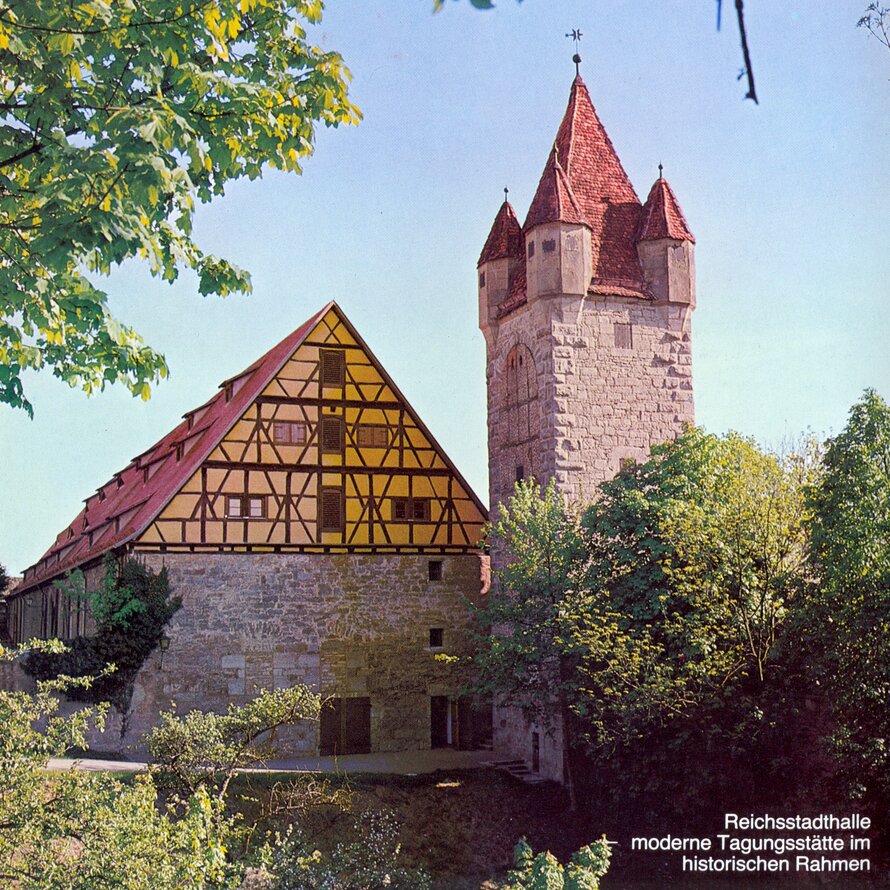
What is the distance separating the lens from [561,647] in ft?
60.4

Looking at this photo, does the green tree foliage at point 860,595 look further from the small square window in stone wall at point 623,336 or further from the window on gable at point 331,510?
the window on gable at point 331,510

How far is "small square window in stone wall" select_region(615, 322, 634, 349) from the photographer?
2173 cm

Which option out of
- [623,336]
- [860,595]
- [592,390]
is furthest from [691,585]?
[623,336]

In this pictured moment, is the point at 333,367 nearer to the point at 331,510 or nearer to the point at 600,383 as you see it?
the point at 331,510

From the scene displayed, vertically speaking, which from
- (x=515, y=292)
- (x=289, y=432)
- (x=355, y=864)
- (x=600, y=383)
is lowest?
(x=355, y=864)

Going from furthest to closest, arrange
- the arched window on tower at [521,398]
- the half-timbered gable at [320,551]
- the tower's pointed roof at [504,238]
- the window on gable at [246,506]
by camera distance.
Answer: the tower's pointed roof at [504,238], the arched window on tower at [521,398], the window on gable at [246,506], the half-timbered gable at [320,551]

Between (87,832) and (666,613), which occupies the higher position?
(666,613)

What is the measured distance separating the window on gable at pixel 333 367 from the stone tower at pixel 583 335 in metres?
3.52

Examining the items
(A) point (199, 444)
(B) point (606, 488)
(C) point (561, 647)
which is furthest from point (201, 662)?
(B) point (606, 488)

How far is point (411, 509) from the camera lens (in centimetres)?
2200

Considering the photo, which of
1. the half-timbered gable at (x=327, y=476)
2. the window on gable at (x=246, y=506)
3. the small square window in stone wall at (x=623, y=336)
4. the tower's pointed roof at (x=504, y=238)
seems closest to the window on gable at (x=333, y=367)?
the half-timbered gable at (x=327, y=476)

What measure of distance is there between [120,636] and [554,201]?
37.7 feet

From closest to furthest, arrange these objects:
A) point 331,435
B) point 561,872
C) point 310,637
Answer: point 561,872 < point 310,637 < point 331,435

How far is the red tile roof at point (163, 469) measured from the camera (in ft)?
67.6
